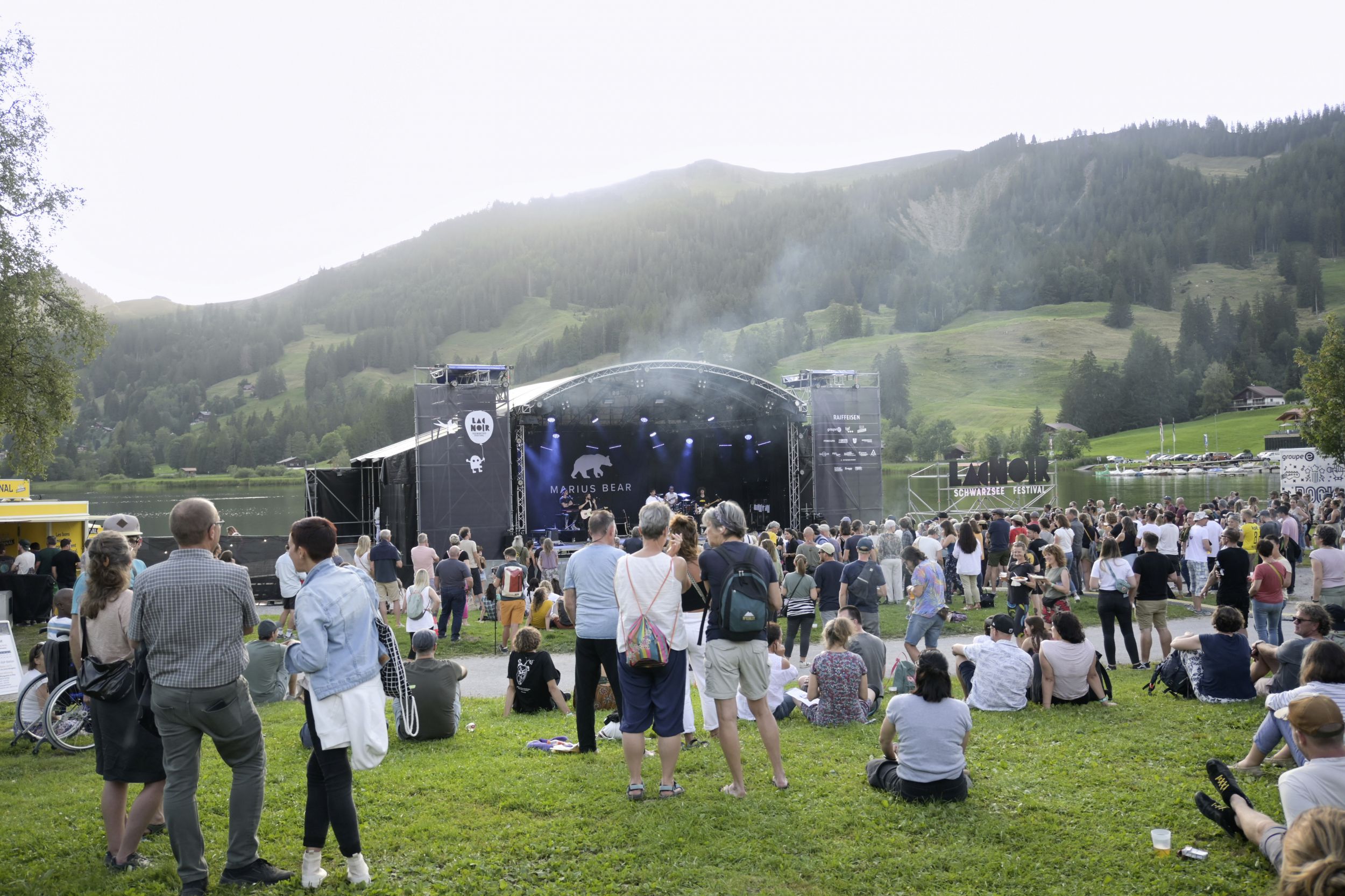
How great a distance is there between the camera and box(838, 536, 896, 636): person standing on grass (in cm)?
795

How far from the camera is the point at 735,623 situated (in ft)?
13.1

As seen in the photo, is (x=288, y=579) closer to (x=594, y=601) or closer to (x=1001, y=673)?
(x=594, y=601)

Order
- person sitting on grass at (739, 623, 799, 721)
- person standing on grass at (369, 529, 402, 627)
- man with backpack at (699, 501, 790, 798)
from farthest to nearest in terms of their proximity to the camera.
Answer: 1. person standing on grass at (369, 529, 402, 627)
2. person sitting on grass at (739, 623, 799, 721)
3. man with backpack at (699, 501, 790, 798)

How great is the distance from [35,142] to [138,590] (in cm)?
1638

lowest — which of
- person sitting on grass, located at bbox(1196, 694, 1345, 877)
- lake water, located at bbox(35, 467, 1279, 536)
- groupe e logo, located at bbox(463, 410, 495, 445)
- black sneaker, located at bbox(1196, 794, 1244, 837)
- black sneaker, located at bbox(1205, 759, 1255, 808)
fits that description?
lake water, located at bbox(35, 467, 1279, 536)

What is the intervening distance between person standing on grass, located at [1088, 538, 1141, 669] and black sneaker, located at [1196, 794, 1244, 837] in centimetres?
403

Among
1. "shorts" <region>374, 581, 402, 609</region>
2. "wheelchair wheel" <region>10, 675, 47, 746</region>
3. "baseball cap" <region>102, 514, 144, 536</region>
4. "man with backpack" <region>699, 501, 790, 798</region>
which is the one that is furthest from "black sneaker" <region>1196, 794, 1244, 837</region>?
"shorts" <region>374, 581, 402, 609</region>

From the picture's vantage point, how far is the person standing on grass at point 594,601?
466 cm

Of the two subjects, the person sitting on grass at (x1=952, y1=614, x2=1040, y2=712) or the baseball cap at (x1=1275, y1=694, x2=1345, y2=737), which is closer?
the baseball cap at (x1=1275, y1=694, x2=1345, y2=737)

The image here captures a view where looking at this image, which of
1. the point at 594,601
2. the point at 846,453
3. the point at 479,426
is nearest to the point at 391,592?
the point at 479,426

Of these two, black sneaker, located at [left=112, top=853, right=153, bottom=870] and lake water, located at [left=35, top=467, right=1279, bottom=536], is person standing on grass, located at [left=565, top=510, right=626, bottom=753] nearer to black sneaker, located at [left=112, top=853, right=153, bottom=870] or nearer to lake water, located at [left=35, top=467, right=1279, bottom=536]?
black sneaker, located at [left=112, top=853, right=153, bottom=870]

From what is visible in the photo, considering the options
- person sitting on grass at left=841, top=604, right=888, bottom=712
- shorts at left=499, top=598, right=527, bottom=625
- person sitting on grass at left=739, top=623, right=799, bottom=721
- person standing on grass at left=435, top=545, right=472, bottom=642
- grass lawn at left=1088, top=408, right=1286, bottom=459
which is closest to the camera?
person sitting on grass at left=739, top=623, right=799, bottom=721

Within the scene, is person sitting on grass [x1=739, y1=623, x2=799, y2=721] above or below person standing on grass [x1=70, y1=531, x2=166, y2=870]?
below

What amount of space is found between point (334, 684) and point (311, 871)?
75 centimetres
